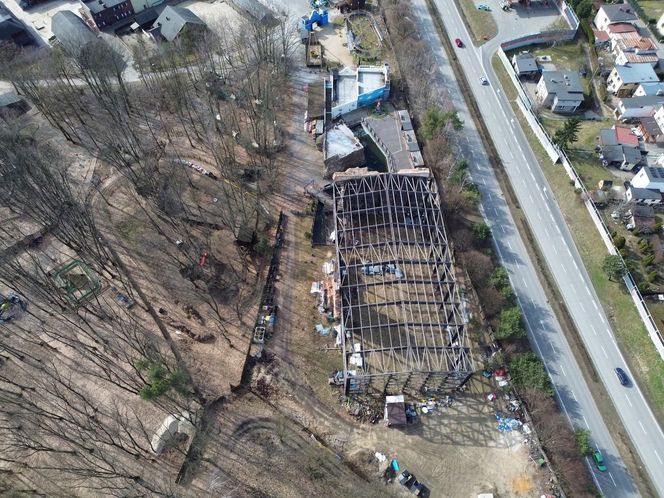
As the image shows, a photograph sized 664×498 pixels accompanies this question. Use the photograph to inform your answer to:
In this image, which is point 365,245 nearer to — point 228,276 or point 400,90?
point 228,276

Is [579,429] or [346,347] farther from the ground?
[346,347]

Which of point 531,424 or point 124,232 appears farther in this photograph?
point 124,232

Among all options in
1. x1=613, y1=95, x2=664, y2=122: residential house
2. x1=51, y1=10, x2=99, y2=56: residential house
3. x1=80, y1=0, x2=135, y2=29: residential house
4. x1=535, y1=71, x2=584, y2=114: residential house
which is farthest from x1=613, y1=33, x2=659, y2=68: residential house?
x1=80, y1=0, x2=135, y2=29: residential house

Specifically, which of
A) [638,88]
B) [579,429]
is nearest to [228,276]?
[579,429]

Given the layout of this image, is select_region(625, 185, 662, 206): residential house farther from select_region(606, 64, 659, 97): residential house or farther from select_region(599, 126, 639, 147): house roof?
select_region(606, 64, 659, 97): residential house

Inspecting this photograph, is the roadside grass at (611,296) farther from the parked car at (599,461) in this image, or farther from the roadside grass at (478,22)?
the roadside grass at (478,22)

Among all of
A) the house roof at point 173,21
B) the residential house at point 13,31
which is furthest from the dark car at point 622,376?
the residential house at point 13,31
